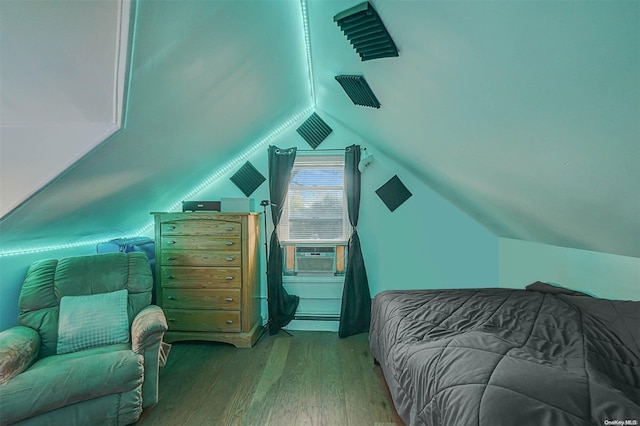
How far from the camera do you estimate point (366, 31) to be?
1.47 m

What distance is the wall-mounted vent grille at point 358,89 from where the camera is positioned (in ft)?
6.91

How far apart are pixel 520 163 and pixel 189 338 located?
3110 millimetres

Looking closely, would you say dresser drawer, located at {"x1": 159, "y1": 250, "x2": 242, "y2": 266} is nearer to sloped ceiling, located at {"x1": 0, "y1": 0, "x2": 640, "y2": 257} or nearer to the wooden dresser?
the wooden dresser

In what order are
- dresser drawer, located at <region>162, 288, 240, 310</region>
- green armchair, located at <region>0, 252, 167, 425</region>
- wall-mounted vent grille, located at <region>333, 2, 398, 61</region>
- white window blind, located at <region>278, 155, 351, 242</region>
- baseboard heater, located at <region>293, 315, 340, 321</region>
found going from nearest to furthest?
wall-mounted vent grille, located at <region>333, 2, 398, 61</region>
green armchair, located at <region>0, 252, 167, 425</region>
dresser drawer, located at <region>162, 288, 240, 310</region>
baseboard heater, located at <region>293, 315, 340, 321</region>
white window blind, located at <region>278, 155, 351, 242</region>

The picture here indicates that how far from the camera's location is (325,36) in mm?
1864

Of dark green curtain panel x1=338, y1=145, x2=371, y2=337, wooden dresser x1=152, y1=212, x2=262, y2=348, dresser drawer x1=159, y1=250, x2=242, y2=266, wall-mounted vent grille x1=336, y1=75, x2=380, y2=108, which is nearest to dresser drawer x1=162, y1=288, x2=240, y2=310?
wooden dresser x1=152, y1=212, x2=262, y2=348

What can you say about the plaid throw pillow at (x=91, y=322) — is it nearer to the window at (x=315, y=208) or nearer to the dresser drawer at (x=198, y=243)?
the dresser drawer at (x=198, y=243)

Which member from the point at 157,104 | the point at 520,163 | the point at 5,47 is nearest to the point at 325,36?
the point at 157,104

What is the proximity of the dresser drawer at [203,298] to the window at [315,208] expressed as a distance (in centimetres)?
76

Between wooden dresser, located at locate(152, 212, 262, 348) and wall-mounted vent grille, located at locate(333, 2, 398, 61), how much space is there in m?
1.88


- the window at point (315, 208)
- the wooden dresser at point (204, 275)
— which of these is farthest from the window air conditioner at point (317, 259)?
the wooden dresser at point (204, 275)

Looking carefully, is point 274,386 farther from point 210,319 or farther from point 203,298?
point 203,298

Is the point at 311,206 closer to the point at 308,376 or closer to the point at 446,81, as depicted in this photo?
the point at 308,376

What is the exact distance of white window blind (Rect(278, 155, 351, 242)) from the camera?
3.54 meters
